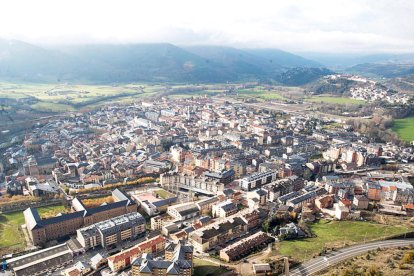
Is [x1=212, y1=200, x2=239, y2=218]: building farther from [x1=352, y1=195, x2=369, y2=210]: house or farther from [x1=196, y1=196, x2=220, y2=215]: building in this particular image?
[x1=352, y1=195, x2=369, y2=210]: house

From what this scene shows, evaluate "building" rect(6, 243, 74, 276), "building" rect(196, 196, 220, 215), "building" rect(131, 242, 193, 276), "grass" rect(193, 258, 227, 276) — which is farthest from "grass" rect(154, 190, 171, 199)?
"building" rect(131, 242, 193, 276)

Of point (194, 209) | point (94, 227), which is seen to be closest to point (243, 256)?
point (194, 209)

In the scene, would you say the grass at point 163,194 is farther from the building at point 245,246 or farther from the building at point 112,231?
the building at point 245,246

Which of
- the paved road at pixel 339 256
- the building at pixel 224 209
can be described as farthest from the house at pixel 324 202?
the building at pixel 224 209

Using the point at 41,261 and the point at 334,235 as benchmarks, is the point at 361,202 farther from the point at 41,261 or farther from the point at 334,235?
the point at 41,261

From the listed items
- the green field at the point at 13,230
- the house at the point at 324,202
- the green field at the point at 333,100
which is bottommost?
the green field at the point at 13,230

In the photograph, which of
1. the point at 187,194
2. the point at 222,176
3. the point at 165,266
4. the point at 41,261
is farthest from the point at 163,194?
the point at 165,266

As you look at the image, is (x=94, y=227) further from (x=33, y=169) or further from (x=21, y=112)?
(x=21, y=112)
